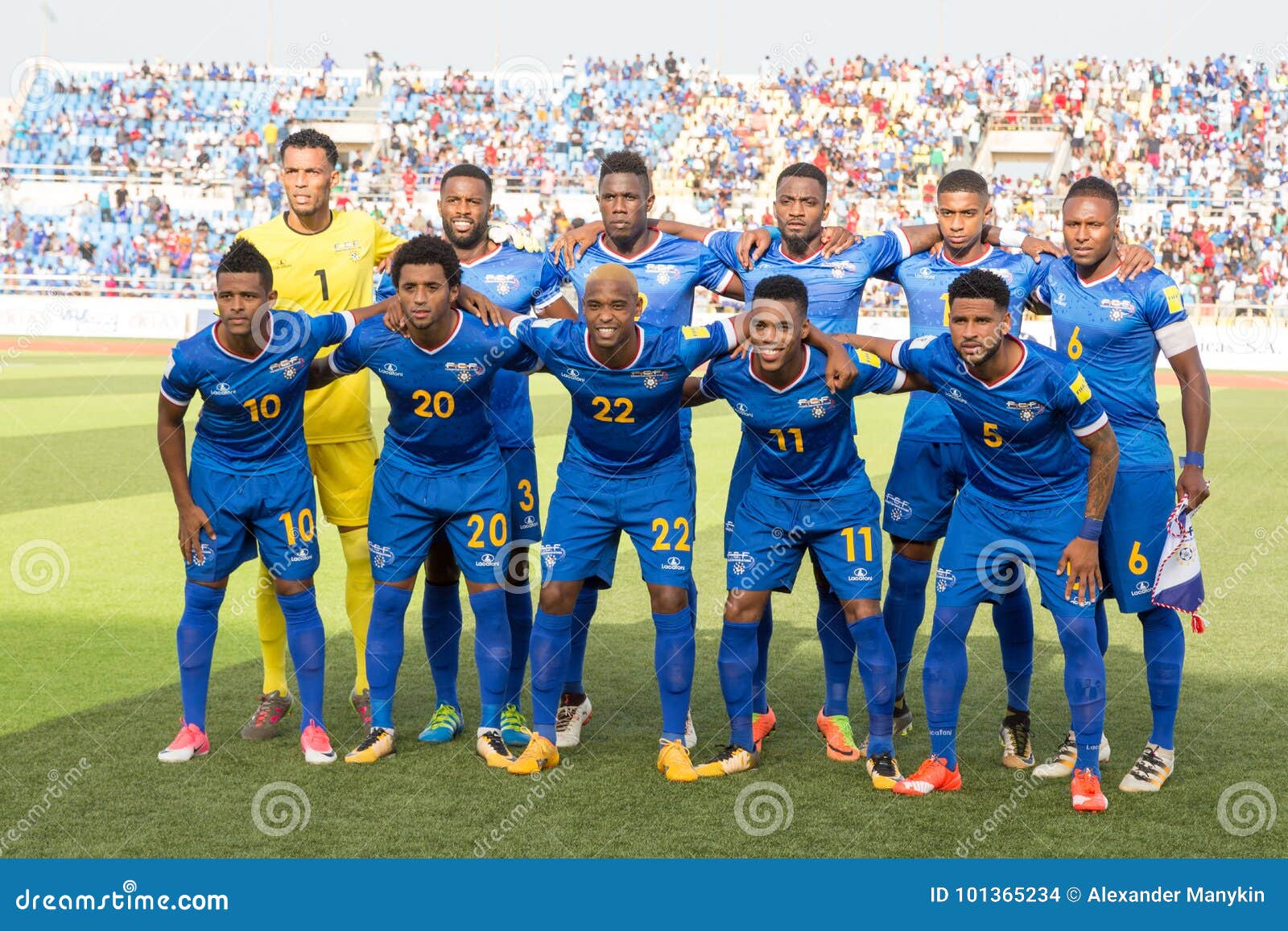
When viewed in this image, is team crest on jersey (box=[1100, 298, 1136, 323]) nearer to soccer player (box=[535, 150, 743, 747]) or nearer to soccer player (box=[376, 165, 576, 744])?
soccer player (box=[535, 150, 743, 747])

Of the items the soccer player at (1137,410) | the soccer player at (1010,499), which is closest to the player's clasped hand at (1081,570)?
the soccer player at (1010,499)

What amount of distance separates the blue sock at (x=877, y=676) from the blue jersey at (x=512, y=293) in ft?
6.24

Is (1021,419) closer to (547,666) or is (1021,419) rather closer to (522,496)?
(547,666)

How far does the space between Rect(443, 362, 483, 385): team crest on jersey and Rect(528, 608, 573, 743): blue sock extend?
3.59 feet

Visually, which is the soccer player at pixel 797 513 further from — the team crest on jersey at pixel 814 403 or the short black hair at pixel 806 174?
the short black hair at pixel 806 174

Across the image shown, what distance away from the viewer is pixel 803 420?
5.79m

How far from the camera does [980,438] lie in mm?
5676

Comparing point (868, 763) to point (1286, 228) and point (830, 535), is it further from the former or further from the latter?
point (1286, 228)

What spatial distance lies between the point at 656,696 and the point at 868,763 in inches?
62.6

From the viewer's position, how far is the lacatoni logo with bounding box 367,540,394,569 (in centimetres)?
612

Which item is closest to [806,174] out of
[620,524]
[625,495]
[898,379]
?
[898,379]

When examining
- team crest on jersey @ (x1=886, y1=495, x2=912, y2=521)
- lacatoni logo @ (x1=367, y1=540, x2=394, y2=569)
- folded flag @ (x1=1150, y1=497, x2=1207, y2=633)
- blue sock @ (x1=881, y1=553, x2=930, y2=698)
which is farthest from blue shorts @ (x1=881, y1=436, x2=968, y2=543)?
lacatoni logo @ (x1=367, y1=540, x2=394, y2=569)

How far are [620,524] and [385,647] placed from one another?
1226mm

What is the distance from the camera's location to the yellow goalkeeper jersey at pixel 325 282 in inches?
261
